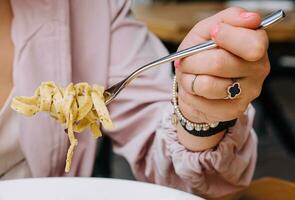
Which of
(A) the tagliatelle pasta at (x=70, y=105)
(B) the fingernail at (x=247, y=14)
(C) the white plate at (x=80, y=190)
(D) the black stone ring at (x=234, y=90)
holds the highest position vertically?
(B) the fingernail at (x=247, y=14)

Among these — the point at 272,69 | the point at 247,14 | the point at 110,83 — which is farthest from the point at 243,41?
the point at 272,69

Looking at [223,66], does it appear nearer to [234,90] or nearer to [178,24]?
[234,90]

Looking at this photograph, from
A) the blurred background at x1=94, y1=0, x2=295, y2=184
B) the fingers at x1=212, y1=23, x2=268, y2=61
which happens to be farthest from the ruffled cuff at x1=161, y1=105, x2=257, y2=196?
the blurred background at x1=94, y1=0, x2=295, y2=184

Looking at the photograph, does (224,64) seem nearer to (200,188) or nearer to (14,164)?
(200,188)

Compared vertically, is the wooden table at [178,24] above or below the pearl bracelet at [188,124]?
below

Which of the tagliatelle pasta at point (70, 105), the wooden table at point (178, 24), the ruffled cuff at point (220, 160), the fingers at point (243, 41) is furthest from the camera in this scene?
the wooden table at point (178, 24)

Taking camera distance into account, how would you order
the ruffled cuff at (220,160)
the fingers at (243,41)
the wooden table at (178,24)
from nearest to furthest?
the fingers at (243,41) → the ruffled cuff at (220,160) → the wooden table at (178,24)

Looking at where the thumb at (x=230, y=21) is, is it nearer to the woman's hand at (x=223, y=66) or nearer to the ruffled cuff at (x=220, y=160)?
the woman's hand at (x=223, y=66)

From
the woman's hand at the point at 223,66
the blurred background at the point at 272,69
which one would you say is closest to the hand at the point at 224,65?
the woman's hand at the point at 223,66
